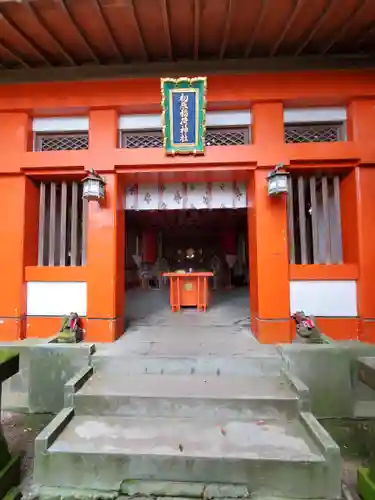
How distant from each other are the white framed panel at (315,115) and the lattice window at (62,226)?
3.57m

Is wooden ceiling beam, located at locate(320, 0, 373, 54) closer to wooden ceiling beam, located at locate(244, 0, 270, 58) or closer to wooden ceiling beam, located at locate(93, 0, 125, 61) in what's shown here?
wooden ceiling beam, located at locate(244, 0, 270, 58)

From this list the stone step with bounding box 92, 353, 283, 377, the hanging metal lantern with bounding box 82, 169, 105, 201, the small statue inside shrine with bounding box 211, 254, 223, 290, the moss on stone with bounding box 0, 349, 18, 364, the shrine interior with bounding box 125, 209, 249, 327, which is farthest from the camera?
the small statue inside shrine with bounding box 211, 254, 223, 290

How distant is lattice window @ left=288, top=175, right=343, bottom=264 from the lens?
4469mm

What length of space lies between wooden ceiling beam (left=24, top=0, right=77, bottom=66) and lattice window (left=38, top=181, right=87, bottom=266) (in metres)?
1.80

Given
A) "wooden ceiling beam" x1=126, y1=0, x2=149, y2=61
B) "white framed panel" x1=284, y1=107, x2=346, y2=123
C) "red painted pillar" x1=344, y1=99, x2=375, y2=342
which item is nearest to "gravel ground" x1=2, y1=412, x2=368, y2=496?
"red painted pillar" x1=344, y1=99, x2=375, y2=342

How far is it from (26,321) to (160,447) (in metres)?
3.17

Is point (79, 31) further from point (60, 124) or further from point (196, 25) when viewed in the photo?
point (196, 25)

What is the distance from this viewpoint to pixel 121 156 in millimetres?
4328

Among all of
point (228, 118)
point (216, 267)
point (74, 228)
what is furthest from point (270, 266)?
point (216, 267)

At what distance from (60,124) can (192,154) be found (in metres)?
2.25

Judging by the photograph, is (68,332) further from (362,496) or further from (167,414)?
(362,496)

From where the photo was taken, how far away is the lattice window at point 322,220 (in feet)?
14.7

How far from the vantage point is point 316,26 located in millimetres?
3662

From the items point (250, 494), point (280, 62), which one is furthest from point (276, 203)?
point (250, 494)
